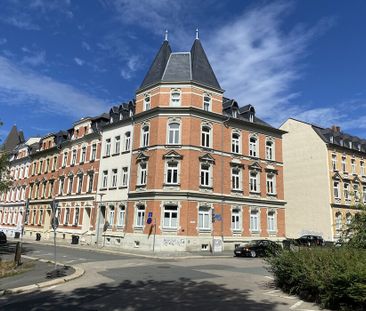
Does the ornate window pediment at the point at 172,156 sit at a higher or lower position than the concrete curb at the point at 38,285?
higher

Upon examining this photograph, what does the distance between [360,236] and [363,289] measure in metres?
4.90

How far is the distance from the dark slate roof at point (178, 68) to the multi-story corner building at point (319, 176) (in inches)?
814

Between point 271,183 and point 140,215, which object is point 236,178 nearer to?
point 271,183

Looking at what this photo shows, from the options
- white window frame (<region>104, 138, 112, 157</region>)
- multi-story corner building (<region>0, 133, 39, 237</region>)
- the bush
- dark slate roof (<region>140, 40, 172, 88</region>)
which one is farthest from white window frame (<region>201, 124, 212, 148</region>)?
multi-story corner building (<region>0, 133, 39, 237</region>)

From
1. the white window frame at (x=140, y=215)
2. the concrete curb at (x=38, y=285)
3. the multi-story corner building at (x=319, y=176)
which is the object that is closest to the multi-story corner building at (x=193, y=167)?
the white window frame at (x=140, y=215)

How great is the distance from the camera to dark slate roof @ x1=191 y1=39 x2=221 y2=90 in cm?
3444

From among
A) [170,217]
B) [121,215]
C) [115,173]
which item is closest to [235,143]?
[170,217]

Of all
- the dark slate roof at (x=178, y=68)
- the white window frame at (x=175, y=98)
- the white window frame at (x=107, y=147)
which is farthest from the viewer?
the white window frame at (x=107, y=147)

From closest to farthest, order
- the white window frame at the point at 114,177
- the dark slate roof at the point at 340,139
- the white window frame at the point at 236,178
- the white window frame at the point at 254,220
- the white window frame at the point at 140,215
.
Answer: the white window frame at the point at 140,215 → the white window frame at the point at 236,178 → the white window frame at the point at 254,220 → the white window frame at the point at 114,177 → the dark slate roof at the point at 340,139

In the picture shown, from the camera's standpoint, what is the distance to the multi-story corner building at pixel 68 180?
3970 cm

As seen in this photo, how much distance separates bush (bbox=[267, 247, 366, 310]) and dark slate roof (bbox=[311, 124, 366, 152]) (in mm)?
36959

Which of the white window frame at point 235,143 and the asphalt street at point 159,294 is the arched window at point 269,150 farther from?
the asphalt street at point 159,294

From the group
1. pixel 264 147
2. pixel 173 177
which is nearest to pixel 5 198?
pixel 173 177

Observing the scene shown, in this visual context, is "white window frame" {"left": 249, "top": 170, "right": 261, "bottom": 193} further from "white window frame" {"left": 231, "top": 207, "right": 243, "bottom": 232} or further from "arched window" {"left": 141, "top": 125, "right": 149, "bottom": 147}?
"arched window" {"left": 141, "top": 125, "right": 149, "bottom": 147}
